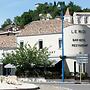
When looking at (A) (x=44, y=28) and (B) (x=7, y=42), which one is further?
(B) (x=7, y=42)

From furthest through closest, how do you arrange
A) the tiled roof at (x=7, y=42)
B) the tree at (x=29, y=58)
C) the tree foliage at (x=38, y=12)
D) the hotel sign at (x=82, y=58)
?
the tree foliage at (x=38, y=12) → the tiled roof at (x=7, y=42) → the tree at (x=29, y=58) → the hotel sign at (x=82, y=58)

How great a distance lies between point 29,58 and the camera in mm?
64625

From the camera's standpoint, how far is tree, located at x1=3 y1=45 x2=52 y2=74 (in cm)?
6469

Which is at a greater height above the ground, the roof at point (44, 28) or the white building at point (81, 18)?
the white building at point (81, 18)

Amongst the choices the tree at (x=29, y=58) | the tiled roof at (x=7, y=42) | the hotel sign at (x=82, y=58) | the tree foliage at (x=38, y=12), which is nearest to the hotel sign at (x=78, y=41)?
the tree at (x=29, y=58)

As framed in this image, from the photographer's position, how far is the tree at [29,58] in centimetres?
6469

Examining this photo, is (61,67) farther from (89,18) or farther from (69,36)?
(89,18)

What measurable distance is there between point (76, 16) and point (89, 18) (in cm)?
874

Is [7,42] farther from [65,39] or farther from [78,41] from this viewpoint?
[78,41]

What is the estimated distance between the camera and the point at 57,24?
72.3 metres

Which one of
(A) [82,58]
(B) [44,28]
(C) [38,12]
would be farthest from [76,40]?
(C) [38,12]

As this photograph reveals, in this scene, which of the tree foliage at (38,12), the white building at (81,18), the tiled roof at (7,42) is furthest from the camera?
the tree foliage at (38,12)

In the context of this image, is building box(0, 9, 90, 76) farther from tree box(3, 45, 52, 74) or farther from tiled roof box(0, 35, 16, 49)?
tiled roof box(0, 35, 16, 49)

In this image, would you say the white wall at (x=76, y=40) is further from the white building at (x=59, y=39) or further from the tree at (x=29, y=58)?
the tree at (x=29, y=58)
